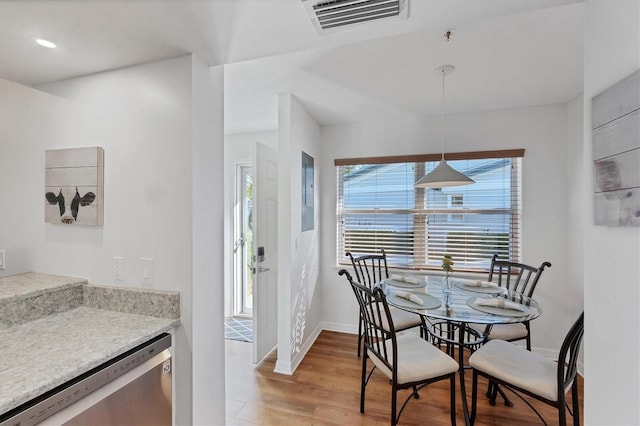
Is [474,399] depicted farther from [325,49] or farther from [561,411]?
[325,49]

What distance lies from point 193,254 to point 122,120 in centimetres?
82

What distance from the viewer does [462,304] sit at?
2.02m

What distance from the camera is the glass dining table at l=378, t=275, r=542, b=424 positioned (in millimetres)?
1795

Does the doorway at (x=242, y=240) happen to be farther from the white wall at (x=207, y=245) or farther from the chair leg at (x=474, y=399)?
the chair leg at (x=474, y=399)

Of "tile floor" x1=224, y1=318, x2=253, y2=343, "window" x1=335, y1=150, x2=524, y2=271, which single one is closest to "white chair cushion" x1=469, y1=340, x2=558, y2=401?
"window" x1=335, y1=150, x2=524, y2=271

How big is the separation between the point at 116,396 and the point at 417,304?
1.72m

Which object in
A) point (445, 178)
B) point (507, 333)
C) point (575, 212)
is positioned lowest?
point (507, 333)

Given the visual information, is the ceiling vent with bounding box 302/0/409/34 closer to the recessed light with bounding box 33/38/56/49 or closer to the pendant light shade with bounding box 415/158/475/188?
the recessed light with bounding box 33/38/56/49

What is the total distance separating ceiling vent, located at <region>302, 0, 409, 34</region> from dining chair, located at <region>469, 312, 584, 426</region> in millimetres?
1690

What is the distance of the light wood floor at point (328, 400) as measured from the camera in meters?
1.96

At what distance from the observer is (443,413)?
2033 millimetres

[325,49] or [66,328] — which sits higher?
[325,49]

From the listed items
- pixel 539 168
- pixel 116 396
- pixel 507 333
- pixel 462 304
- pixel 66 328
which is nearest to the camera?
pixel 116 396

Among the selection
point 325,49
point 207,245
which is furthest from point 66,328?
point 325,49
